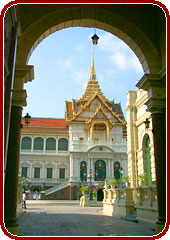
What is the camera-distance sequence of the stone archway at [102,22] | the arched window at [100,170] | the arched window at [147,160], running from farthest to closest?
the arched window at [100,170] < the arched window at [147,160] < the stone archway at [102,22]

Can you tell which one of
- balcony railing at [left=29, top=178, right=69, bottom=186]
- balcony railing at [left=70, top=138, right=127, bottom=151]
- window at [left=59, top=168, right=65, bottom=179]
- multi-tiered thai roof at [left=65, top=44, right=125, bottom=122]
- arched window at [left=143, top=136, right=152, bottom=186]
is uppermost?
multi-tiered thai roof at [left=65, top=44, right=125, bottom=122]

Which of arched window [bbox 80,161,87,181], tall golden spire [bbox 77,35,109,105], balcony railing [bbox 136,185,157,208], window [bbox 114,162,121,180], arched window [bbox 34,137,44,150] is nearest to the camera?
balcony railing [bbox 136,185,157,208]

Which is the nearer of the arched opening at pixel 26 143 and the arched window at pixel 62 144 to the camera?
the arched opening at pixel 26 143

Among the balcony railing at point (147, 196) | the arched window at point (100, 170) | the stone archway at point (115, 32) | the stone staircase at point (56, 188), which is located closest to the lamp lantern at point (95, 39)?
the stone archway at point (115, 32)

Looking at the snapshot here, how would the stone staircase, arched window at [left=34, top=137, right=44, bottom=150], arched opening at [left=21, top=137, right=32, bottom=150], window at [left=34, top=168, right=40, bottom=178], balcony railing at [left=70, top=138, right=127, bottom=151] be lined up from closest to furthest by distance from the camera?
the stone staircase, balcony railing at [left=70, top=138, right=127, bottom=151], window at [left=34, top=168, right=40, bottom=178], arched opening at [left=21, top=137, right=32, bottom=150], arched window at [left=34, top=137, right=44, bottom=150]

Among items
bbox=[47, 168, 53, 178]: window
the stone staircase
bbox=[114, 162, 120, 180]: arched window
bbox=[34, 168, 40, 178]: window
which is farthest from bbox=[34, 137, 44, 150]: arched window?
bbox=[114, 162, 120, 180]: arched window

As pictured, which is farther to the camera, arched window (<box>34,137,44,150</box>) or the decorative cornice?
arched window (<box>34,137,44,150</box>)

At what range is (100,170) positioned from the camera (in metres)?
45.4

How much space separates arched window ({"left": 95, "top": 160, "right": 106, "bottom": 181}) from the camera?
147 feet

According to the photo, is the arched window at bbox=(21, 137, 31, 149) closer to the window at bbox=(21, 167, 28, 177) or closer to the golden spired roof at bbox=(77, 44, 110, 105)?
the window at bbox=(21, 167, 28, 177)

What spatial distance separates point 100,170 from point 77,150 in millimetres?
5197

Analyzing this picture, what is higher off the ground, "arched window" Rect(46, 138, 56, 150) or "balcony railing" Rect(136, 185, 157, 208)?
"arched window" Rect(46, 138, 56, 150)

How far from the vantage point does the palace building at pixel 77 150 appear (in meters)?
44.7

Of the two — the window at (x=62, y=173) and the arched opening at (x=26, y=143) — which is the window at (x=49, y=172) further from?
the arched opening at (x=26, y=143)
